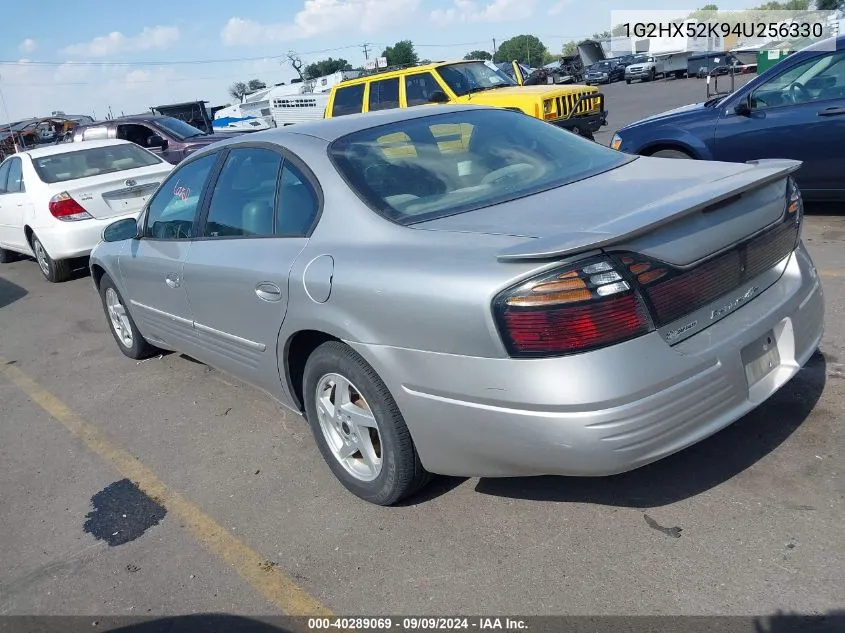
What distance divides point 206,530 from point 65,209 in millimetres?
6180

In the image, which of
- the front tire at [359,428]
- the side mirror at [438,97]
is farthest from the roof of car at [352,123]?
the side mirror at [438,97]

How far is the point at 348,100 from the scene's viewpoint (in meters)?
12.4

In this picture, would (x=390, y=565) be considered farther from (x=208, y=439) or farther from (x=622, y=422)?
(x=208, y=439)

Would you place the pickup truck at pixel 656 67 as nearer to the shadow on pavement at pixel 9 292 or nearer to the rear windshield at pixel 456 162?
the shadow on pavement at pixel 9 292

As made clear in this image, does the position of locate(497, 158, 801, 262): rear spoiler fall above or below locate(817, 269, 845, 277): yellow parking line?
above

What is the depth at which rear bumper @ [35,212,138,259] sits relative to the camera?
27.1 ft

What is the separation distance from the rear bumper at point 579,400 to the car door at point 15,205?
25.2 feet

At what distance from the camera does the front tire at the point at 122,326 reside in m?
5.43

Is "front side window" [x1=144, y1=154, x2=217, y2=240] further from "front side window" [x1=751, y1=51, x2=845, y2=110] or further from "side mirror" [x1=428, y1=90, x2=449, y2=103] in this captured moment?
"side mirror" [x1=428, y1=90, x2=449, y2=103]

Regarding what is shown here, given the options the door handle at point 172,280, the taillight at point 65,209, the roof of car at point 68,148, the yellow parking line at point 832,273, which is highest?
the roof of car at point 68,148

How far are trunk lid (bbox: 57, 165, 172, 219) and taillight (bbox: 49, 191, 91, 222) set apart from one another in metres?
0.06

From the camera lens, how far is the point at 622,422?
2402 mm

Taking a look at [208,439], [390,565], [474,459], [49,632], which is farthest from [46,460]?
[474,459]

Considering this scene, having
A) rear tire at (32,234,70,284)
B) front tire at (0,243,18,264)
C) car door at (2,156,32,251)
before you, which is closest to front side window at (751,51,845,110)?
rear tire at (32,234,70,284)
